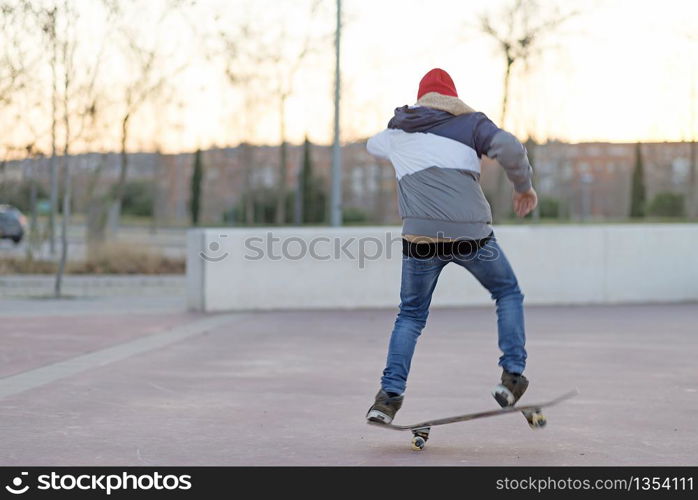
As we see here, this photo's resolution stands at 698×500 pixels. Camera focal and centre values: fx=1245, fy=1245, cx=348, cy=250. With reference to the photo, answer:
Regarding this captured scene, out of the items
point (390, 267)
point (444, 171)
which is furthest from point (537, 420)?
point (390, 267)

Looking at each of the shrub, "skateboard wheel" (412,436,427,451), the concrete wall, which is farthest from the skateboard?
the shrub

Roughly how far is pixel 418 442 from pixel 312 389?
2.32 metres

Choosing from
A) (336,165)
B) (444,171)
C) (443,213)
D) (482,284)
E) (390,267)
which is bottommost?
(390,267)

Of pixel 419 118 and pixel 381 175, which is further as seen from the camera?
pixel 381 175

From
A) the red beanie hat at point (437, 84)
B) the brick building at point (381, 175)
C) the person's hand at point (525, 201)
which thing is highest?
the brick building at point (381, 175)

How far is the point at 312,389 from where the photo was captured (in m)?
8.16

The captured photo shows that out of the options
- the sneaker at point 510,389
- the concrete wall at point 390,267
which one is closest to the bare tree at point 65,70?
the concrete wall at point 390,267

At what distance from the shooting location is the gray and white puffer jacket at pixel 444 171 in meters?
5.81

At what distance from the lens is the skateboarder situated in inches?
229

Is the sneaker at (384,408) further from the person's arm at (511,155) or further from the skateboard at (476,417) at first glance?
the person's arm at (511,155)

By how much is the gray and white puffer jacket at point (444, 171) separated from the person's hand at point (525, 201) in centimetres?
4

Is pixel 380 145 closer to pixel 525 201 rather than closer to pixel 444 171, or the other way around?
pixel 444 171
